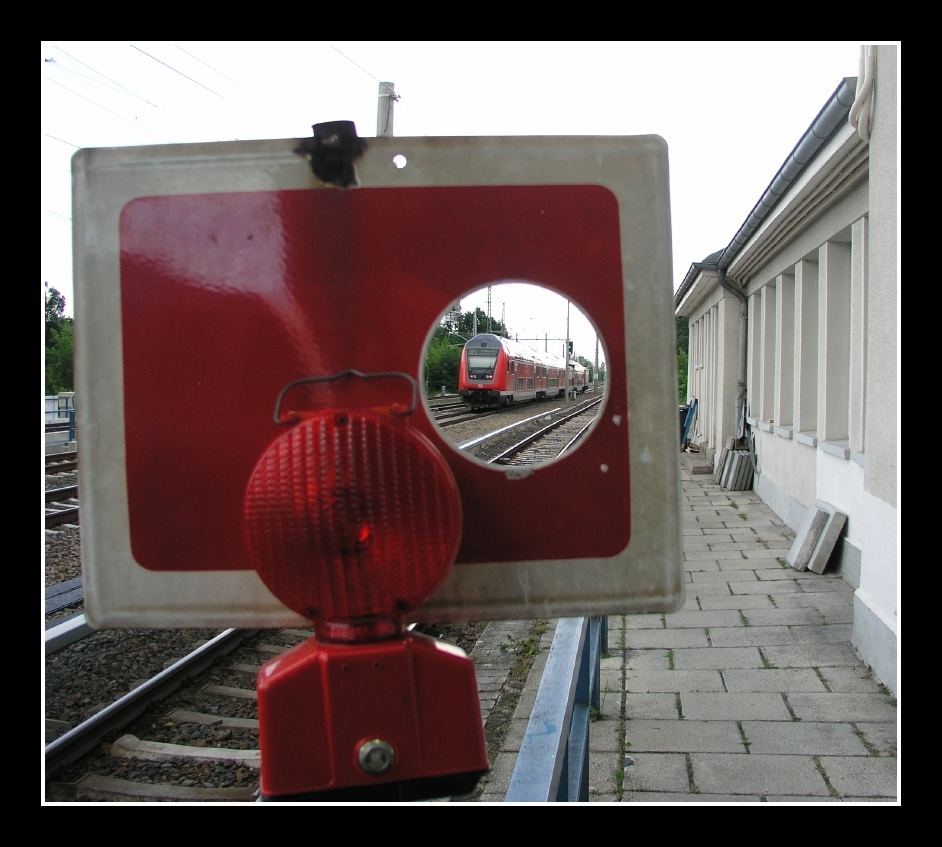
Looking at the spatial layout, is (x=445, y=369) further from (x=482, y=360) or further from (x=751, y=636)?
(x=751, y=636)

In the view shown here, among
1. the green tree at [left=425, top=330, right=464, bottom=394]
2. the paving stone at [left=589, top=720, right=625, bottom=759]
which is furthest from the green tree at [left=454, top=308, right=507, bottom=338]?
the paving stone at [left=589, top=720, right=625, bottom=759]

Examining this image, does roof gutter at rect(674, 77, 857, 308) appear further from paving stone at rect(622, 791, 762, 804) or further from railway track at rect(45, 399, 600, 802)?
railway track at rect(45, 399, 600, 802)

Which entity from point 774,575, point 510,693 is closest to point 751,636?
point 774,575

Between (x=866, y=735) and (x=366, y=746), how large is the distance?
13.4 ft

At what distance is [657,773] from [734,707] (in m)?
0.92

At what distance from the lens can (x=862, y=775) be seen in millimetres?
3660

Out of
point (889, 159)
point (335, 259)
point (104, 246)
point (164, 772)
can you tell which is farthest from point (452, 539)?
point (889, 159)

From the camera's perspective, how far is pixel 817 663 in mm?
5133

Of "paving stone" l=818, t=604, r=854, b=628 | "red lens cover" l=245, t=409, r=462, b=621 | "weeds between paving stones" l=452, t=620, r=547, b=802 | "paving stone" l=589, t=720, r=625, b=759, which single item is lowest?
"paving stone" l=589, t=720, r=625, b=759

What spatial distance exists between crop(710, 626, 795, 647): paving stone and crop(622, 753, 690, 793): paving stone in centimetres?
181

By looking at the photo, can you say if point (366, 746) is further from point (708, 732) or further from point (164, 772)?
point (708, 732)

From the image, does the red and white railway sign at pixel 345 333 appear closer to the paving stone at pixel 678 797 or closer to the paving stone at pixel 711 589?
the paving stone at pixel 678 797

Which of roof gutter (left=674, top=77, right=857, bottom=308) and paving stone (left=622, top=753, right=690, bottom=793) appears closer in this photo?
paving stone (left=622, top=753, right=690, bottom=793)

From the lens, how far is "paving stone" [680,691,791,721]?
435cm
